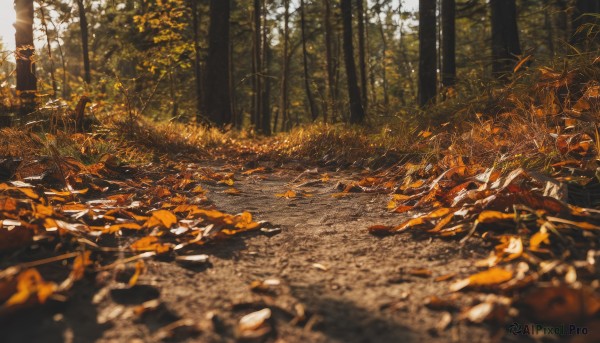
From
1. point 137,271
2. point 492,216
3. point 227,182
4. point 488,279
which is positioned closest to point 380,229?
point 492,216

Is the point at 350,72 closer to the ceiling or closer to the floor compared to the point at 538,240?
closer to the ceiling

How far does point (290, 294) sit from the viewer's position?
152 centimetres

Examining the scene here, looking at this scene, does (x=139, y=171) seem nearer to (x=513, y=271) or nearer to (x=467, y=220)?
(x=467, y=220)

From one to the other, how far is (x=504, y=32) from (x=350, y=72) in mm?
3184

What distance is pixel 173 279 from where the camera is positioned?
5.46 ft

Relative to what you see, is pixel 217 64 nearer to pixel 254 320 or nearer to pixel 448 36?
pixel 448 36

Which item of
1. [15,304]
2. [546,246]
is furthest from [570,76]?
[15,304]

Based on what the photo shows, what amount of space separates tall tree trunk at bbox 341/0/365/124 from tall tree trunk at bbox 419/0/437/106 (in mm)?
1712

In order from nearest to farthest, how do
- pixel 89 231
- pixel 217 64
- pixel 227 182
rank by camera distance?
pixel 89 231 < pixel 227 182 < pixel 217 64

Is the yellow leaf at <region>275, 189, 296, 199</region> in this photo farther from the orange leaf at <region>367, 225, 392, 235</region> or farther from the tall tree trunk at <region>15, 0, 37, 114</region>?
the tall tree trunk at <region>15, 0, 37, 114</region>

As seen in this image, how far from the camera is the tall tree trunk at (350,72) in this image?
32.2 feet

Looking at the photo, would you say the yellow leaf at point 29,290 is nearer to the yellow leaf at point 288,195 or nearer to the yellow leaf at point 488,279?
the yellow leaf at point 488,279

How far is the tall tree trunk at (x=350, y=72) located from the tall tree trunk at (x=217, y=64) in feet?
10.1

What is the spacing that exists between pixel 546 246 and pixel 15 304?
175 cm
